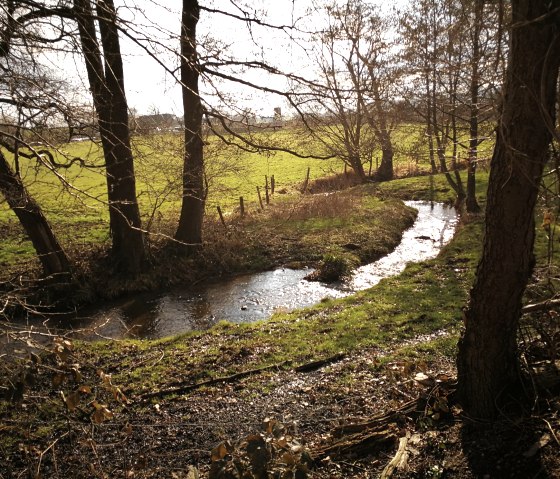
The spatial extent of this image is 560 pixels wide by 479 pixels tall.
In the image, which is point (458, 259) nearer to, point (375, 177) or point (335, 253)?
point (335, 253)

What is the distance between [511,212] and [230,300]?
10927mm

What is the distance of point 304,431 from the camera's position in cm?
540

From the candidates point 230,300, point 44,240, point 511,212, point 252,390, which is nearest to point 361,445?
point 511,212

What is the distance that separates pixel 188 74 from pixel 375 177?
20.6 m

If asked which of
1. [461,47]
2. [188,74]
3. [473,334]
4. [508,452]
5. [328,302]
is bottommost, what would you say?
[328,302]

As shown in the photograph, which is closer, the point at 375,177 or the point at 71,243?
the point at 71,243

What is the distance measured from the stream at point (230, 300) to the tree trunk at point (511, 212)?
335 inches

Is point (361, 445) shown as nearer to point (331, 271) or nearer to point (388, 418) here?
point (388, 418)

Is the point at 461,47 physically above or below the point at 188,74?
above

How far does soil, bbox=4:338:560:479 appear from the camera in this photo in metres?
3.35

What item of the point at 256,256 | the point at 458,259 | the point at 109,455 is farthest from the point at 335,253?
the point at 109,455

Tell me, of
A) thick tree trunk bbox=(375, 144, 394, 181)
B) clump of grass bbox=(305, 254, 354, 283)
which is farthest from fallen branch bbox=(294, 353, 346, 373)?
thick tree trunk bbox=(375, 144, 394, 181)

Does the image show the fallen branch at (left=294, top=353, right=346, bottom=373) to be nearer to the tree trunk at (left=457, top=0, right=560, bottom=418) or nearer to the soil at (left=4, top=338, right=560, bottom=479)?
the soil at (left=4, top=338, right=560, bottom=479)

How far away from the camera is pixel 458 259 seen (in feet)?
45.4
